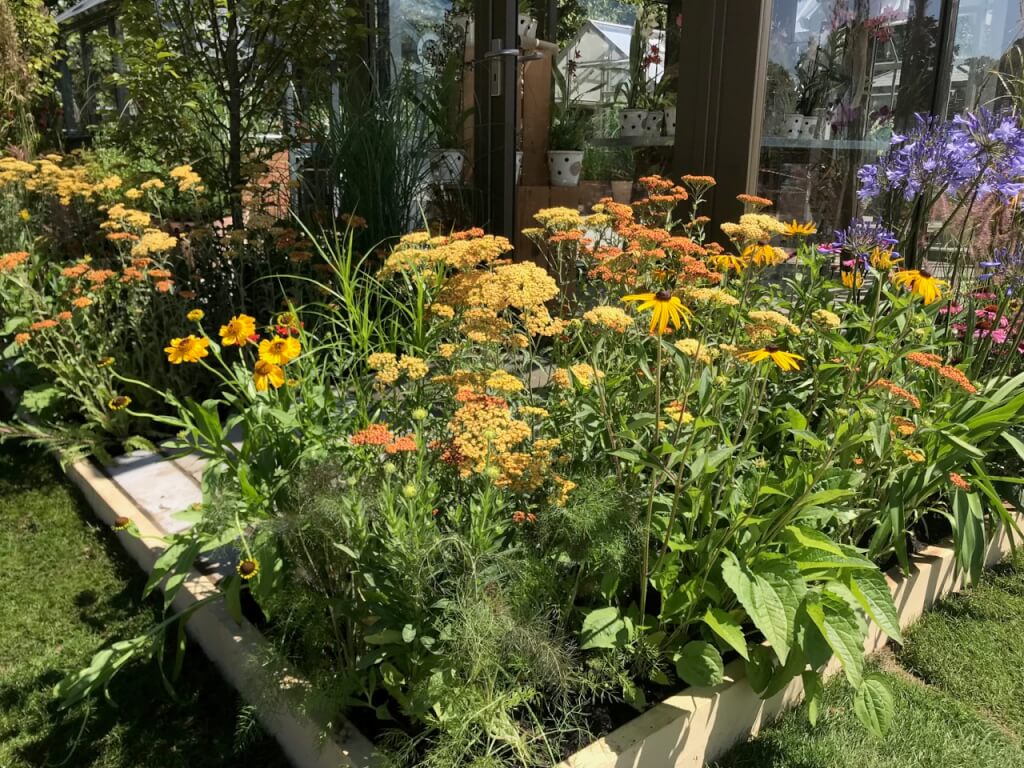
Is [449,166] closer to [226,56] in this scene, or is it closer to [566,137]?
[566,137]

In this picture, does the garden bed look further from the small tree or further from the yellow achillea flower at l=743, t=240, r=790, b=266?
the small tree

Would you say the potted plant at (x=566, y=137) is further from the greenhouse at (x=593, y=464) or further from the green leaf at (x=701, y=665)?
the green leaf at (x=701, y=665)

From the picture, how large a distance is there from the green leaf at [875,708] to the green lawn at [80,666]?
1219 millimetres

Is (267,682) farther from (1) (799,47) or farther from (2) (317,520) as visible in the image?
(1) (799,47)

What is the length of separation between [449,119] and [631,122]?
3.97 feet

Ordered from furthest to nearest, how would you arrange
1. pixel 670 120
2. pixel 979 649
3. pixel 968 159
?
pixel 670 120 → pixel 968 159 → pixel 979 649

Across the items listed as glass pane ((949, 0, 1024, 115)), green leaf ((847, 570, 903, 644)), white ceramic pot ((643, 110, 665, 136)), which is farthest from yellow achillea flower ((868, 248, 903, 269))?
glass pane ((949, 0, 1024, 115))

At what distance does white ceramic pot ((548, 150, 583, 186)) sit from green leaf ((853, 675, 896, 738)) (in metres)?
3.18

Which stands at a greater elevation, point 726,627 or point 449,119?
point 449,119

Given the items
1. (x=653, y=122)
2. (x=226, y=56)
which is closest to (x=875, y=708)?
(x=653, y=122)

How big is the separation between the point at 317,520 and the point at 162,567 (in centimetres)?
53

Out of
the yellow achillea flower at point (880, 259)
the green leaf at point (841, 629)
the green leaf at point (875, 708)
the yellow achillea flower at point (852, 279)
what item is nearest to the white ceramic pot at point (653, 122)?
the yellow achillea flower at point (852, 279)

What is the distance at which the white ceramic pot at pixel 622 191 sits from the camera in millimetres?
3891

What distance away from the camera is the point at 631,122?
3.76m
